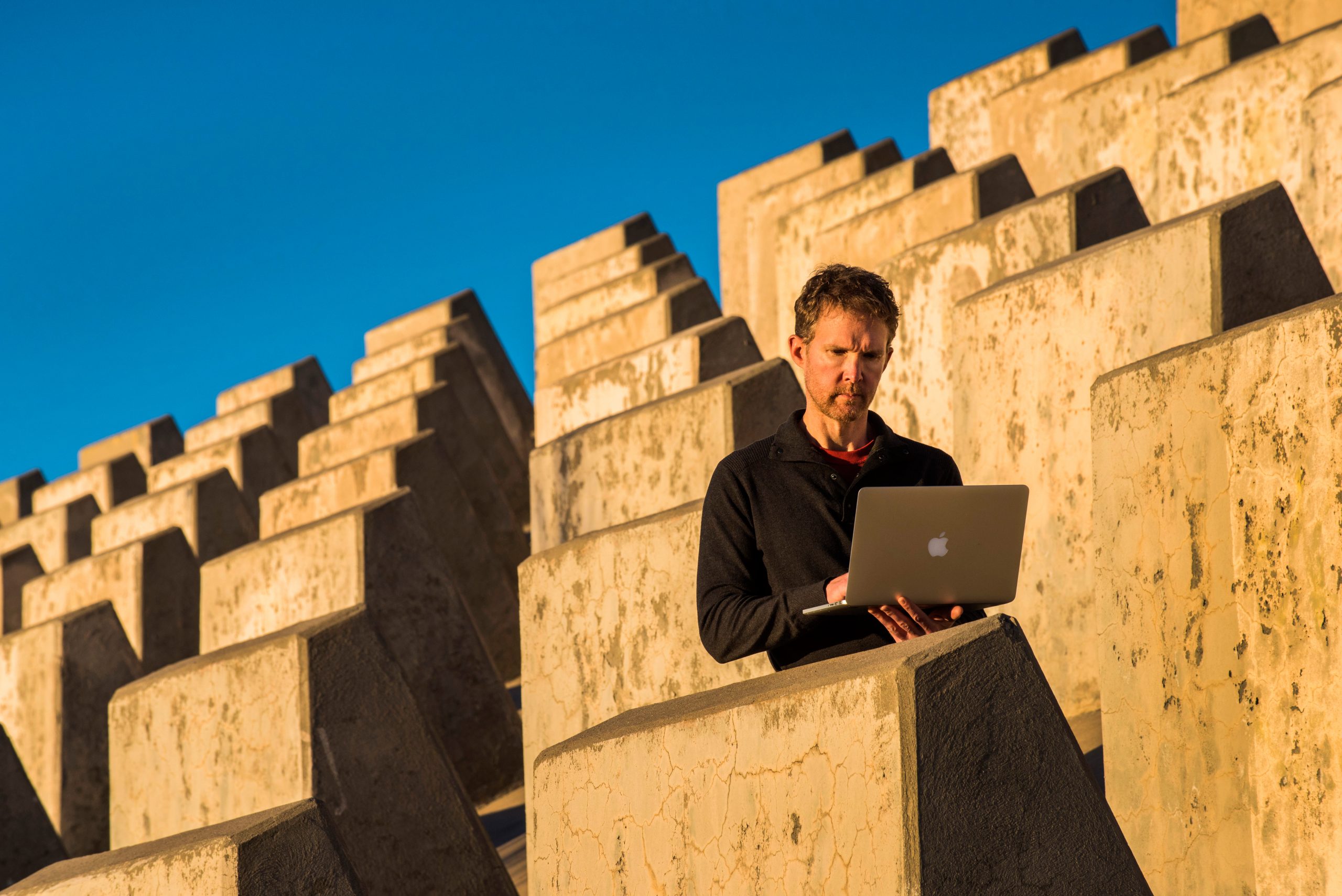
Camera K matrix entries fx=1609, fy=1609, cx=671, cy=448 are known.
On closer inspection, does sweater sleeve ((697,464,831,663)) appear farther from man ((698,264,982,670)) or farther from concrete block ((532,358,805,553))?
concrete block ((532,358,805,553))

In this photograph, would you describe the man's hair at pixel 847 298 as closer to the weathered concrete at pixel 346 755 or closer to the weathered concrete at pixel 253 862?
the weathered concrete at pixel 253 862

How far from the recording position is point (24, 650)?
229 inches

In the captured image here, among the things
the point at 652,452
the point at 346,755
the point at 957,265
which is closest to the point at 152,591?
the point at 652,452

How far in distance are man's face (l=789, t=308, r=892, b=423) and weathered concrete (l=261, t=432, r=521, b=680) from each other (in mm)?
3490

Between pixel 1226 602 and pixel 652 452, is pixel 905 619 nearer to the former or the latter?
pixel 1226 602

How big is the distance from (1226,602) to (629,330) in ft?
→ 13.9

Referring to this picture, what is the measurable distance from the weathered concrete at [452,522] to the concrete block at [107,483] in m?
4.23

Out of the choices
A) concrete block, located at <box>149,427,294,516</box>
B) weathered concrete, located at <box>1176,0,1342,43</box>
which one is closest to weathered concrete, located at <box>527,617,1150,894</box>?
weathered concrete, located at <box>1176,0,1342,43</box>

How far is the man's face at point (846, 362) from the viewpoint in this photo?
8.08 ft

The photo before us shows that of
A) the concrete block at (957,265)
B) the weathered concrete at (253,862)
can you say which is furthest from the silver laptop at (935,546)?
the concrete block at (957,265)

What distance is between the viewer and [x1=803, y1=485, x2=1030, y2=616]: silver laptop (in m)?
2.16

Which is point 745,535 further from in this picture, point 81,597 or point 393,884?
point 81,597

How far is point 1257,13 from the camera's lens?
7312 mm

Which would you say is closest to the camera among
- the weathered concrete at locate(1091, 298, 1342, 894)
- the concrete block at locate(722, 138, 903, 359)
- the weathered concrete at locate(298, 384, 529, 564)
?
the weathered concrete at locate(1091, 298, 1342, 894)
